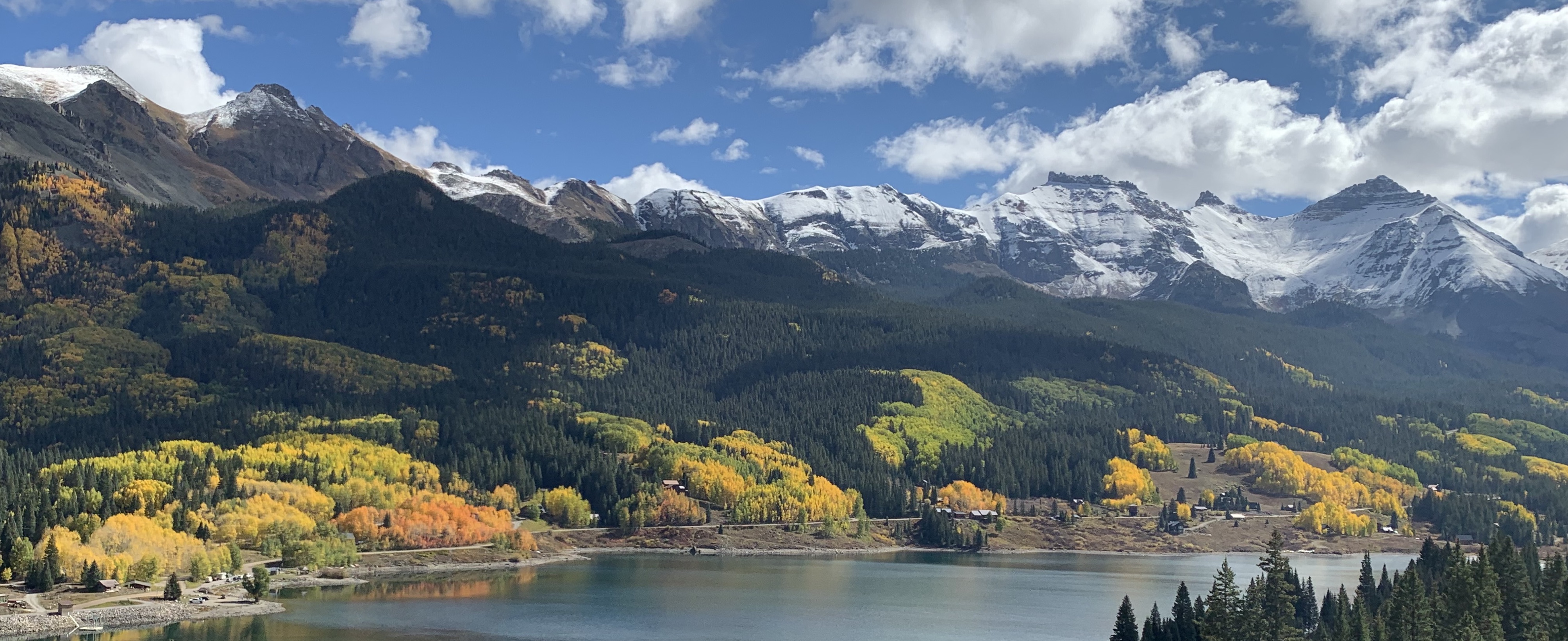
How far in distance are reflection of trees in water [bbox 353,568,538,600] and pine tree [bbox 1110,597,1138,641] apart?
77.8 meters

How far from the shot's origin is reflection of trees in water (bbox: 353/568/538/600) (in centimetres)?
17950

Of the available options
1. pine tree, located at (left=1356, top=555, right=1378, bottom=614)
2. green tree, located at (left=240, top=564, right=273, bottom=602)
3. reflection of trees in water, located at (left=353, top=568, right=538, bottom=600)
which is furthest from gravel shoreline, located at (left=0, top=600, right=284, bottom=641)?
pine tree, located at (left=1356, top=555, right=1378, bottom=614)

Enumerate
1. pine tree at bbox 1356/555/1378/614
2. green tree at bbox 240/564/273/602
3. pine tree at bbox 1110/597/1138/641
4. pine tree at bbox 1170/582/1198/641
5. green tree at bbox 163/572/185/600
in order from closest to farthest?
pine tree at bbox 1170/582/1198/641, pine tree at bbox 1110/597/1138/641, pine tree at bbox 1356/555/1378/614, green tree at bbox 163/572/185/600, green tree at bbox 240/564/273/602

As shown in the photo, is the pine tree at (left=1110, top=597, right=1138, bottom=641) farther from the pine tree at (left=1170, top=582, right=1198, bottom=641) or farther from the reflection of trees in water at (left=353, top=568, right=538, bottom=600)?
the reflection of trees in water at (left=353, top=568, right=538, bottom=600)

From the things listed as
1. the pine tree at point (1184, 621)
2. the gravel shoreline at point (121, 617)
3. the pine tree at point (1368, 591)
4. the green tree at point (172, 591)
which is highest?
the pine tree at point (1368, 591)

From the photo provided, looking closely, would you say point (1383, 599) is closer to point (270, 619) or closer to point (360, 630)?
point (360, 630)

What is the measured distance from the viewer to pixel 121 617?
497ft

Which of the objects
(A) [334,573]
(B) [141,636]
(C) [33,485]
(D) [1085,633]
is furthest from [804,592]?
(C) [33,485]

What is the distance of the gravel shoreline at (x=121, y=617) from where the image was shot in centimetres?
14250

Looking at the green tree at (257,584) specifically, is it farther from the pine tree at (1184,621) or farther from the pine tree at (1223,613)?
the pine tree at (1223,613)

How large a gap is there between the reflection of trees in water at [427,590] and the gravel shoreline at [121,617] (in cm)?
1471

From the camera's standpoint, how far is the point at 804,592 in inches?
7662

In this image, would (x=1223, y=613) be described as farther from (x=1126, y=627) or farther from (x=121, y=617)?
(x=121, y=617)

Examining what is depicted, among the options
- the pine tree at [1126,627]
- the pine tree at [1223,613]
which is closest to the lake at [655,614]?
the pine tree at [1126,627]
